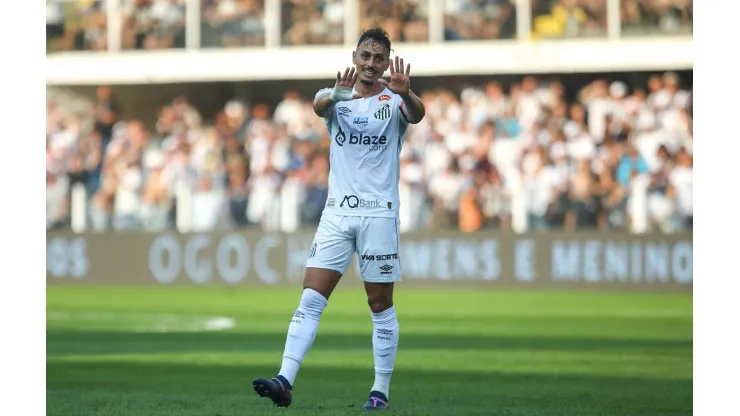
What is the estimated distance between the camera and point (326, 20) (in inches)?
1043

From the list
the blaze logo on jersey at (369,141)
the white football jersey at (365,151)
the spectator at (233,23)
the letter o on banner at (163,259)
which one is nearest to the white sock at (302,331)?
the white football jersey at (365,151)

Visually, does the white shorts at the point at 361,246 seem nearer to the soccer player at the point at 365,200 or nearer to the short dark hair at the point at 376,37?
the soccer player at the point at 365,200

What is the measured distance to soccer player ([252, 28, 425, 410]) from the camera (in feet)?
24.0

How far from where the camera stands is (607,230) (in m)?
19.8

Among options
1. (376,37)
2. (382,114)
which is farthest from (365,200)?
(376,37)

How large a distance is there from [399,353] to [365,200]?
4.71 metres

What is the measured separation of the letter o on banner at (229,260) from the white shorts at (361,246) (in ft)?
44.6

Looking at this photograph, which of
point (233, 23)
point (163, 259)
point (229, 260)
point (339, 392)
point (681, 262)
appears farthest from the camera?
point (233, 23)

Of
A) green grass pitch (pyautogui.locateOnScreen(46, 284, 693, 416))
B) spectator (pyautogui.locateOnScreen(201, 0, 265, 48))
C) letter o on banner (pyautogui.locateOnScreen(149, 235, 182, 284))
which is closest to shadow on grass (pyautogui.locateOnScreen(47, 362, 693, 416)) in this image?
green grass pitch (pyautogui.locateOnScreen(46, 284, 693, 416))

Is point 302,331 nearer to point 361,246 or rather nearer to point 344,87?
point 361,246

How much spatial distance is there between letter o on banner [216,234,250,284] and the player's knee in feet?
44.4

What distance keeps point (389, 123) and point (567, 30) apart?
18.5 meters

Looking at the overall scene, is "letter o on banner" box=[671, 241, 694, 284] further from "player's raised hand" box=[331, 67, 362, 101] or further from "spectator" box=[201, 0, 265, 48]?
"player's raised hand" box=[331, 67, 362, 101]
